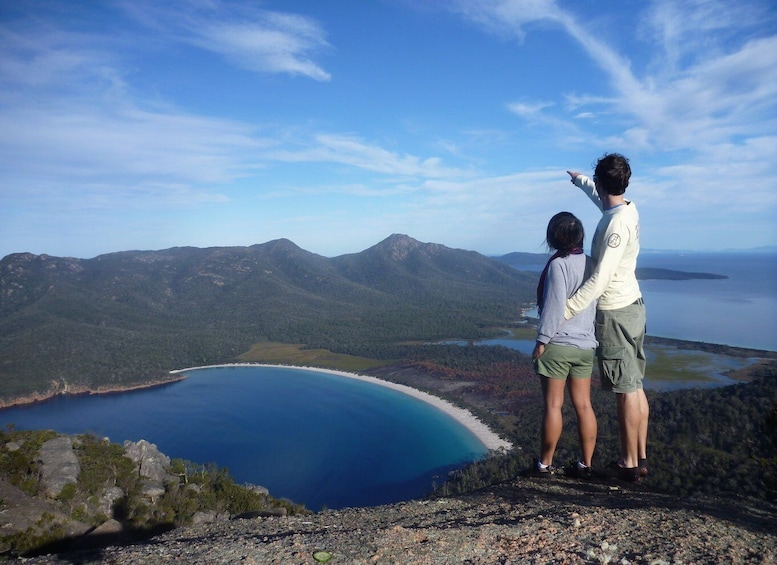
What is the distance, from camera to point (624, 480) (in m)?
4.56

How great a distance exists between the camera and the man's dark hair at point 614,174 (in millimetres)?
3932

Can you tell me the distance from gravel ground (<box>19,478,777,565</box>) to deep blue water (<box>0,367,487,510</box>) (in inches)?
1578

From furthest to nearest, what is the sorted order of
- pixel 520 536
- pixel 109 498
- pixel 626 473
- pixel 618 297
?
pixel 109 498
pixel 626 473
pixel 618 297
pixel 520 536

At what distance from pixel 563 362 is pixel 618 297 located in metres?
0.75

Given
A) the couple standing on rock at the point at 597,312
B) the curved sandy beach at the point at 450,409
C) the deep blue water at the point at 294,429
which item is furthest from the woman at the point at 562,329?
the curved sandy beach at the point at 450,409

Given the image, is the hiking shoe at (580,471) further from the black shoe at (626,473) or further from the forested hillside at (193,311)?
the forested hillside at (193,311)

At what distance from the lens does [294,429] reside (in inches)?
2456

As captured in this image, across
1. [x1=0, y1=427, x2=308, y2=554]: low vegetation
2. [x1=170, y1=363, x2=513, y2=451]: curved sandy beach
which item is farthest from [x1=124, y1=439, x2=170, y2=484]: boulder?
[x1=170, y1=363, x2=513, y2=451]: curved sandy beach

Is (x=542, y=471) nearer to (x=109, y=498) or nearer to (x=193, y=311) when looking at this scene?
(x=109, y=498)

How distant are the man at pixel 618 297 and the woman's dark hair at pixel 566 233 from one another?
0.48 ft

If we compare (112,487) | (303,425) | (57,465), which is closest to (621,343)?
(112,487)

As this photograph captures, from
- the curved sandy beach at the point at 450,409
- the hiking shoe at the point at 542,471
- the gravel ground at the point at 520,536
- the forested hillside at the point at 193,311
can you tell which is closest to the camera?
the gravel ground at the point at 520,536

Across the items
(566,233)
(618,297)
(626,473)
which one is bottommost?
(626,473)

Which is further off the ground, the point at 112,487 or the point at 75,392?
the point at 112,487
